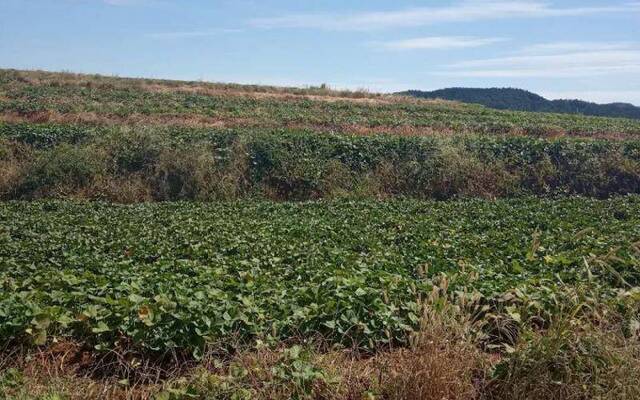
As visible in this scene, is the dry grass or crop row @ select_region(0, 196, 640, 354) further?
crop row @ select_region(0, 196, 640, 354)

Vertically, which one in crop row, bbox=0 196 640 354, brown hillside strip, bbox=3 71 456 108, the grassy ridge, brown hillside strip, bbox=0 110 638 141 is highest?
brown hillside strip, bbox=3 71 456 108

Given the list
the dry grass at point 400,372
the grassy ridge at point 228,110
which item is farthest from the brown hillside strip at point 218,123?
the dry grass at point 400,372

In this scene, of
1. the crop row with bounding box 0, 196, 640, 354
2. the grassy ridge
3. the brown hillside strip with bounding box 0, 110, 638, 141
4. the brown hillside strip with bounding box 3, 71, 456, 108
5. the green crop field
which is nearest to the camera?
the green crop field

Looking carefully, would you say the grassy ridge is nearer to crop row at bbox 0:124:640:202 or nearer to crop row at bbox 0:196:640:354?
crop row at bbox 0:124:640:202

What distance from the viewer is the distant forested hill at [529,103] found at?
5678cm

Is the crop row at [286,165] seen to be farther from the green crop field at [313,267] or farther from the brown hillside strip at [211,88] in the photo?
the brown hillside strip at [211,88]

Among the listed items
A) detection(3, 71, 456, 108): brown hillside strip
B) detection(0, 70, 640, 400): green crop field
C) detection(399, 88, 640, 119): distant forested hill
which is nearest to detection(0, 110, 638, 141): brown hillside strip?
detection(0, 70, 640, 400): green crop field

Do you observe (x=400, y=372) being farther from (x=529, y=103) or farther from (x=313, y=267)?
(x=529, y=103)

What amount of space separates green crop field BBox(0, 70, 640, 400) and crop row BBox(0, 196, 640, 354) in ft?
0.13

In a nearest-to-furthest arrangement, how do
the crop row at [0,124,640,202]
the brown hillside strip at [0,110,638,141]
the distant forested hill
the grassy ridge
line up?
the crop row at [0,124,640,202]
the brown hillside strip at [0,110,638,141]
the grassy ridge
the distant forested hill

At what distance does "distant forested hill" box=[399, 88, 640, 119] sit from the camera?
186ft

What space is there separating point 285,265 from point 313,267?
0.56 m

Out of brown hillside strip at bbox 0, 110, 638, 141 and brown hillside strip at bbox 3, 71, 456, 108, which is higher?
brown hillside strip at bbox 3, 71, 456, 108

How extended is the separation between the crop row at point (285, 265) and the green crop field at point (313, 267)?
0.04m
